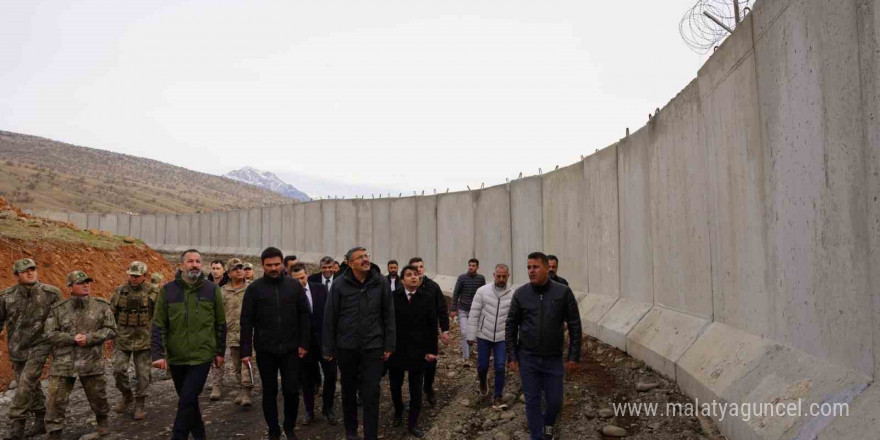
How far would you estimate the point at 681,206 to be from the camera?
6781mm

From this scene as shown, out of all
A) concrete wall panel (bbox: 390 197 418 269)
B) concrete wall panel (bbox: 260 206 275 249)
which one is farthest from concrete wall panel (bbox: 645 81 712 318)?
concrete wall panel (bbox: 260 206 275 249)

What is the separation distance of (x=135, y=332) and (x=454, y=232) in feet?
32.2

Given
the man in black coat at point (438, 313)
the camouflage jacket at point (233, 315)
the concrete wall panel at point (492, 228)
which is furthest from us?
the concrete wall panel at point (492, 228)

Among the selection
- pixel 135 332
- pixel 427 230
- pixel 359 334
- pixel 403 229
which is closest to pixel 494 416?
pixel 359 334

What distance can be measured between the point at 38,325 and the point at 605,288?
281 inches

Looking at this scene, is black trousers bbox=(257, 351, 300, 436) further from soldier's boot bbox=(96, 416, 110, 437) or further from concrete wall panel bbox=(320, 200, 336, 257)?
concrete wall panel bbox=(320, 200, 336, 257)

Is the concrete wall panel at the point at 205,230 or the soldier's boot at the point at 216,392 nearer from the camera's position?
the soldier's boot at the point at 216,392

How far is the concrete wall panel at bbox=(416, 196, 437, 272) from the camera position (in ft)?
57.6

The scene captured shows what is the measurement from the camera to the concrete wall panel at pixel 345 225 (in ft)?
77.6

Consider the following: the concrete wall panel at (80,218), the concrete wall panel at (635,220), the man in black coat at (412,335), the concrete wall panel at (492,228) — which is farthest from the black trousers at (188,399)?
the concrete wall panel at (80,218)

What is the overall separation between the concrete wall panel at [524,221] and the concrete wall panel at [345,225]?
11224 mm

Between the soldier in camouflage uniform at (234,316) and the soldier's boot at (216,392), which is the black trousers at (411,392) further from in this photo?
the soldier's boot at (216,392)

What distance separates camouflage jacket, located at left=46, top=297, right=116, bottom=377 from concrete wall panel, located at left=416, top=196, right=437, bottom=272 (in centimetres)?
1140

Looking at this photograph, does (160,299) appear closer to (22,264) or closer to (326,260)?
(22,264)
